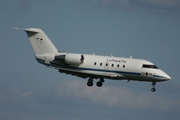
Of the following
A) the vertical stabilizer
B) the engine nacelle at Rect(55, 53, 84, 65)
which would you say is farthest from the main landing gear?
the vertical stabilizer

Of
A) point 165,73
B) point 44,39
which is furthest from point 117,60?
point 44,39

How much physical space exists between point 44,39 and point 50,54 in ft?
9.65

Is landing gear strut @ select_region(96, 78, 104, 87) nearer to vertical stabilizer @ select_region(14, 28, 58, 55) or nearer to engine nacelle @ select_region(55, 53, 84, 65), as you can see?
engine nacelle @ select_region(55, 53, 84, 65)

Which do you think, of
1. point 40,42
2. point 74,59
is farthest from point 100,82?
point 40,42

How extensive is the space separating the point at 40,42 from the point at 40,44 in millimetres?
307

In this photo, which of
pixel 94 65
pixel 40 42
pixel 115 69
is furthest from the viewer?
pixel 40 42

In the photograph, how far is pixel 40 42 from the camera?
68312 mm

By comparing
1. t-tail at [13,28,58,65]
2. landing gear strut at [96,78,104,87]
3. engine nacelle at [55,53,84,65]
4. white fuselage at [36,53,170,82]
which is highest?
t-tail at [13,28,58,65]

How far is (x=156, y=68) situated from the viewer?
2467 inches

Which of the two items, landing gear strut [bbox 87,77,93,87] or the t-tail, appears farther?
the t-tail

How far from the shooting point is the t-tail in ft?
221

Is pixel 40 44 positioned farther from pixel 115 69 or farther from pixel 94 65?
pixel 115 69

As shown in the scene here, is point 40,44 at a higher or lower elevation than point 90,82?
higher

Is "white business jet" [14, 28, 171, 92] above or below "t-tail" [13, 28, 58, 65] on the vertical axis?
below
